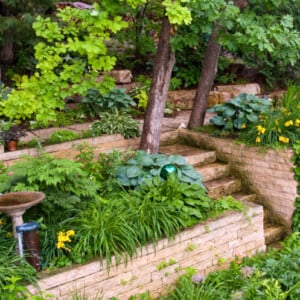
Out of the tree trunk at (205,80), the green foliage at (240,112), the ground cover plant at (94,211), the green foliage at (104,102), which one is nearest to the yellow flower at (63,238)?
the ground cover plant at (94,211)

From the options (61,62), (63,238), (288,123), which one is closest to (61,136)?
(61,62)

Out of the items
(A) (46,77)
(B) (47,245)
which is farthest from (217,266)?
(A) (46,77)

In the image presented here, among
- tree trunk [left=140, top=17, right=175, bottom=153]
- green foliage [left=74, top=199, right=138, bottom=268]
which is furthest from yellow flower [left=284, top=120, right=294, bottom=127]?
green foliage [left=74, top=199, right=138, bottom=268]

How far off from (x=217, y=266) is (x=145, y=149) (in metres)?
1.65

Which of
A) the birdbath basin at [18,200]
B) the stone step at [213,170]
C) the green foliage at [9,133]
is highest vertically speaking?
the green foliage at [9,133]

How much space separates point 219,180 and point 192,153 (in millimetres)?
505

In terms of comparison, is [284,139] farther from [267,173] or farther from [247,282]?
[247,282]

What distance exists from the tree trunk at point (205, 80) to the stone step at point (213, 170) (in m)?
0.92

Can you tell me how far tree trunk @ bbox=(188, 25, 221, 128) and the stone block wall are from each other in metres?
0.66

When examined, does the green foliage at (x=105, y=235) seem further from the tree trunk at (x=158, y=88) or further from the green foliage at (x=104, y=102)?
the green foliage at (x=104, y=102)

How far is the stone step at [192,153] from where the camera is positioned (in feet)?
18.8

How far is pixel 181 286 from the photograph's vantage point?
4062 mm

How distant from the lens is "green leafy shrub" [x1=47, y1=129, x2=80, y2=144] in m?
5.49

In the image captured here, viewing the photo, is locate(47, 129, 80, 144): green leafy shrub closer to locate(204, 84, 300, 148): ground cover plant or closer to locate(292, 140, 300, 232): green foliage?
locate(204, 84, 300, 148): ground cover plant
